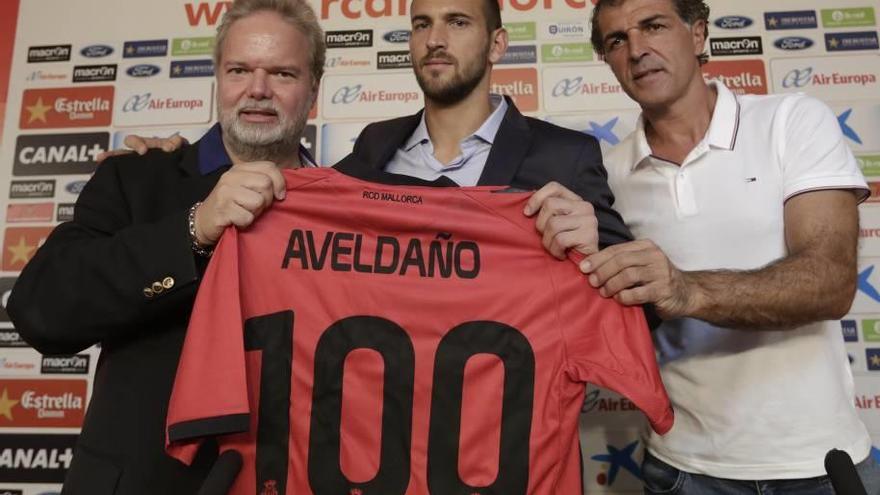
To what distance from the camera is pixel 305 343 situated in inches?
43.3

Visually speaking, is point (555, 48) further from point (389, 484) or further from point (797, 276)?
point (389, 484)

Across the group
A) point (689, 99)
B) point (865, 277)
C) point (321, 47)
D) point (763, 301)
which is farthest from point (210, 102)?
point (865, 277)

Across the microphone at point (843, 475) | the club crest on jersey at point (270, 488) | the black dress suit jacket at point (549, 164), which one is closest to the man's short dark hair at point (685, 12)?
the black dress suit jacket at point (549, 164)

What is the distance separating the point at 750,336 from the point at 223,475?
47.3 inches

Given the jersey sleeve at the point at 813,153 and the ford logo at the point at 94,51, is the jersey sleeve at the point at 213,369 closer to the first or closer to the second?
the jersey sleeve at the point at 813,153

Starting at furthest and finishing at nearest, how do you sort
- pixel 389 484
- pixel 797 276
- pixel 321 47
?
pixel 321 47 → pixel 797 276 → pixel 389 484

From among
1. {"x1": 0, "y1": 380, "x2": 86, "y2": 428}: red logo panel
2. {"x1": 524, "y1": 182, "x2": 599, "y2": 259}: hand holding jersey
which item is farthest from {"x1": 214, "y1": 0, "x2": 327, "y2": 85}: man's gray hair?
{"x1": 0, "y1": 380, "x2": 86, "y2": 428}: red logo panel

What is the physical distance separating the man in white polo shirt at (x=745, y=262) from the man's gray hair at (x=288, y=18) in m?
0.85

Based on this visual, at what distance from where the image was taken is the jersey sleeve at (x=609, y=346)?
106 centimetres

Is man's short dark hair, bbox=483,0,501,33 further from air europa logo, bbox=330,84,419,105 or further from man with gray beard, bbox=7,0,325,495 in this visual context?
air europa logo, bbox=330,84,419,105

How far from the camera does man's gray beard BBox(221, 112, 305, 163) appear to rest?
4.41ft

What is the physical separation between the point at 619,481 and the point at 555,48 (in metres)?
1.95

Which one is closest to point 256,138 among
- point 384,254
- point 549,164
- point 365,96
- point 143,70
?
point 384,254

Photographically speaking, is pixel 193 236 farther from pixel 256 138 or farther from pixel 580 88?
pixel 580 88
